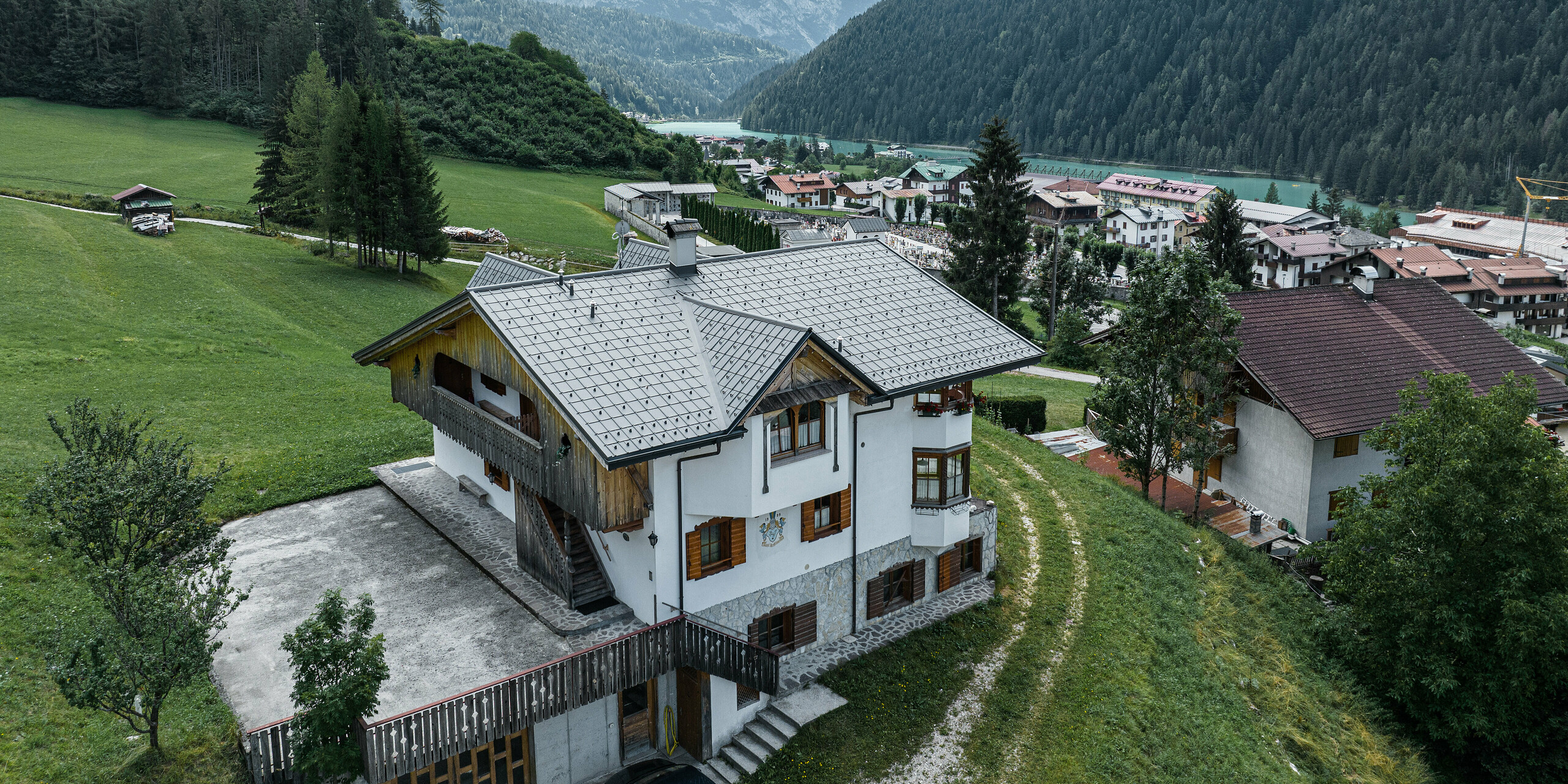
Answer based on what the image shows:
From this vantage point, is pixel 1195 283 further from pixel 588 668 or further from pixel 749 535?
pixel 588 668

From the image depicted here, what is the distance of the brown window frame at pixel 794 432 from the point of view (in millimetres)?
21038

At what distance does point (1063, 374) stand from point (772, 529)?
4629 cm

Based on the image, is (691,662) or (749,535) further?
(749,535)

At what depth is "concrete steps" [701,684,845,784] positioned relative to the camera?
20.4 meters

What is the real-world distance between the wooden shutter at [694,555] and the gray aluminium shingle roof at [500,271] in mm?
9236

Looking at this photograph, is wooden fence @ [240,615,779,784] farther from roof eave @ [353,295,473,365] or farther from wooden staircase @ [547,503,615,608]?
roof eave @ [353,295,473,365]

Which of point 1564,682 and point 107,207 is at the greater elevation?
point 107,207

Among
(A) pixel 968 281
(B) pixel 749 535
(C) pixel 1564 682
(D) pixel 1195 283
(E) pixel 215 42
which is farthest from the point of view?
(E) pixel 215 42

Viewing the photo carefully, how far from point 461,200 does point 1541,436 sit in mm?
86679

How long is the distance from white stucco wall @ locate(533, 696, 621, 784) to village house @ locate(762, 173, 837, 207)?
16423 centimetres

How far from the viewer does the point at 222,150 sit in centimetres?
9894

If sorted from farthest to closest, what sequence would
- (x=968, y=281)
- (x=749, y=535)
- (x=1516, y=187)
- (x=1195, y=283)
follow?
(x=1516, y=187) → (x=968, y=281) → (x=1195, y=283) → (x=749, y=535)

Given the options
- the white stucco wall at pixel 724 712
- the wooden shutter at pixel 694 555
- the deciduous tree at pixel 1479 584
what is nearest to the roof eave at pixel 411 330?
the wooden shutter at pixel 694 555

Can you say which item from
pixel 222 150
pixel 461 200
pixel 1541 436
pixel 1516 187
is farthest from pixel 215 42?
pixel 1516 187
